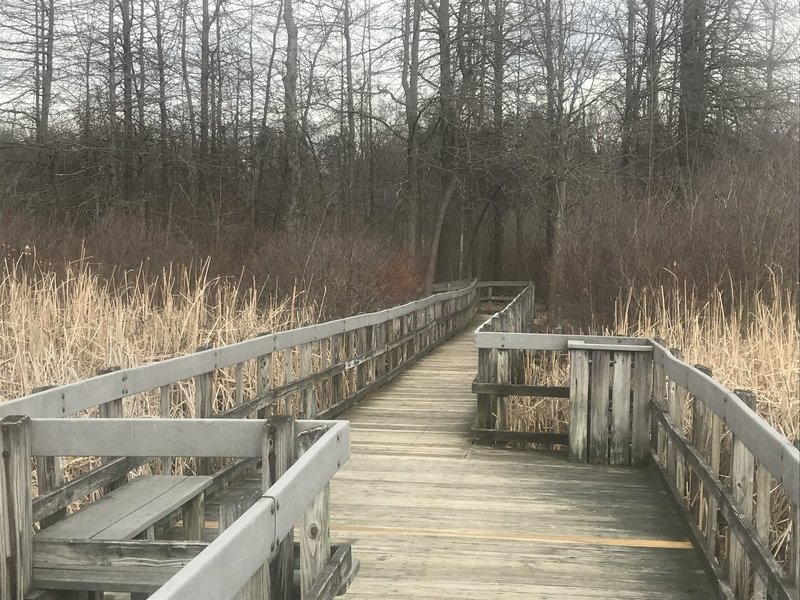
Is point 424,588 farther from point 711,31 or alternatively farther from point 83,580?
point 711,31

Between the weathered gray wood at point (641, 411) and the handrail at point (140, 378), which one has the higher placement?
the handrail at point (140, 378)

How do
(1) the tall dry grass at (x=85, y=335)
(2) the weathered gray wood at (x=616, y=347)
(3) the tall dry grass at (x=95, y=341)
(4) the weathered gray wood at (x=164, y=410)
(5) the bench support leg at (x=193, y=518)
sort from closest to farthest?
1. (5) the bench support leg at (x=193, y=518)
2. (4) the weathered gray wood at (x=164, y=410)
3. (3) the tall dry grass at (x=95, y=341)
4. (1) the tall dry grass at (x=85, y=335)
5. (2) the weathered gray wood at (x=616, y=347)

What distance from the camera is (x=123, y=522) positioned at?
121 inches

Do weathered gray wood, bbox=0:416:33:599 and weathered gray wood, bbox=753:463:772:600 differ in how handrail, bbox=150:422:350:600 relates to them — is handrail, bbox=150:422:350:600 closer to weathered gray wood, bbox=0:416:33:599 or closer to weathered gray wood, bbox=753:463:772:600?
weathered gray wood, bbox=0:416:33:599

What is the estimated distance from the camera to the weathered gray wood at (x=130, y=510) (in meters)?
3.00

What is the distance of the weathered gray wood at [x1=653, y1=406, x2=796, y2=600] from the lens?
2.69 meters

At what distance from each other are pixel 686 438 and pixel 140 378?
2.88 m

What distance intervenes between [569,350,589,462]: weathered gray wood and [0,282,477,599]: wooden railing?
6.55ft

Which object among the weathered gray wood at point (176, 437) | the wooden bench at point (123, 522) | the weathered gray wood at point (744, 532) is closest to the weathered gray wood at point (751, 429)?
the weathered gray wood at point (744, 532)

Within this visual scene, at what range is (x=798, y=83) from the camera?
55.0 ft

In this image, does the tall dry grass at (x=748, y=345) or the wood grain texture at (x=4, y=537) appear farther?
the tall dry grass at (x=748, y=345)

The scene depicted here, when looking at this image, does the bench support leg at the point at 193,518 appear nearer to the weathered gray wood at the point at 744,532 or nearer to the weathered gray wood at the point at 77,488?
the weathered gray wood at the point at 77,488

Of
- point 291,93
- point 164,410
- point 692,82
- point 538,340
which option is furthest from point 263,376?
point 692,82

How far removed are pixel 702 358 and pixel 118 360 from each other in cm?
417
